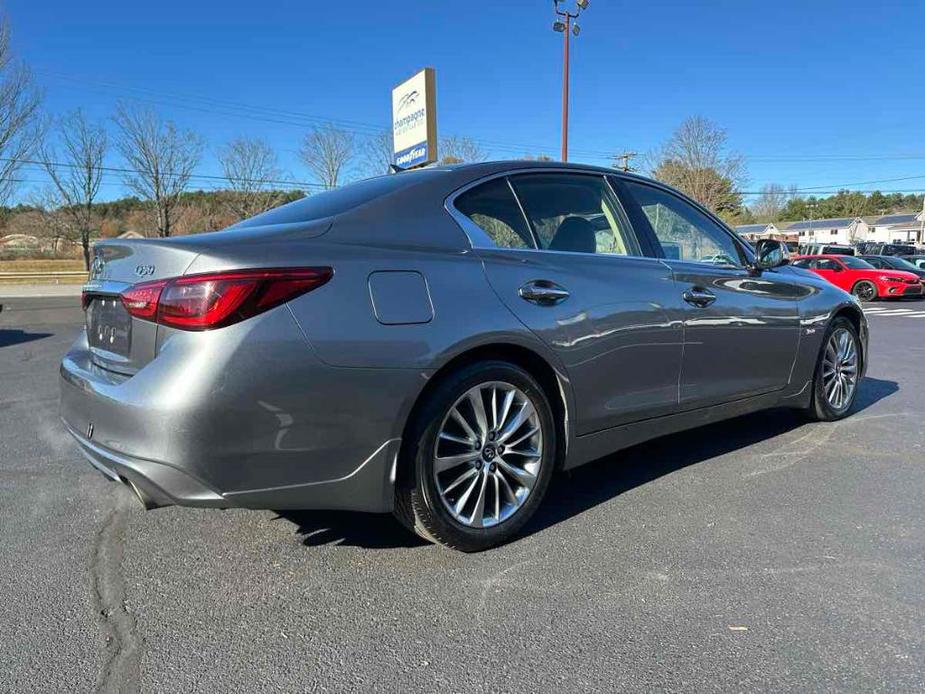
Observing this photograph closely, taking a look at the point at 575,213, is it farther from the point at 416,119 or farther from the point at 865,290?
the point at 865,290

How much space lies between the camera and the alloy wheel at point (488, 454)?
2707 millimetres

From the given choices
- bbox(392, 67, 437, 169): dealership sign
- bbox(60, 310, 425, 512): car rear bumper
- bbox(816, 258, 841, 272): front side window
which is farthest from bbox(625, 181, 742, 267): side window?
bbox(816, 258, 841, 272): front side window

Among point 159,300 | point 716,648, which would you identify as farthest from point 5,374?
point 716,648

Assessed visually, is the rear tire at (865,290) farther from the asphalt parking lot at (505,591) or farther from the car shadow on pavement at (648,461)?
the asphalt parking lot at (505,591)

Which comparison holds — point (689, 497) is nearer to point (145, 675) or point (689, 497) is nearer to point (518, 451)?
point (518, 451)

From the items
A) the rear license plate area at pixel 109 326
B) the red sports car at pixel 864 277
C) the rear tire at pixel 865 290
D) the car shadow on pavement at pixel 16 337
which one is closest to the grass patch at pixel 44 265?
the car shadow on pavement at pixel 16 337

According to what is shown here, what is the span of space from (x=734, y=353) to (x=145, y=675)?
327 cm

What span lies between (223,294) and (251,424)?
0.44 meters

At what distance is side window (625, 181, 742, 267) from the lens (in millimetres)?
3750

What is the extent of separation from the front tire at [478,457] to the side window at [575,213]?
31.1 inches

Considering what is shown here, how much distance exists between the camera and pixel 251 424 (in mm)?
2217

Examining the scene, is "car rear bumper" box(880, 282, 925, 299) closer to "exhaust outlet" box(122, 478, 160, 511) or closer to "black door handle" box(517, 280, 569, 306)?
"black door handle" box(517, 280, 569, 306)

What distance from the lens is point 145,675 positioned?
2020 millimetres

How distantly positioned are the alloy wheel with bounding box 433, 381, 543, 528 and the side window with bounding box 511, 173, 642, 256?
821 millimetres
